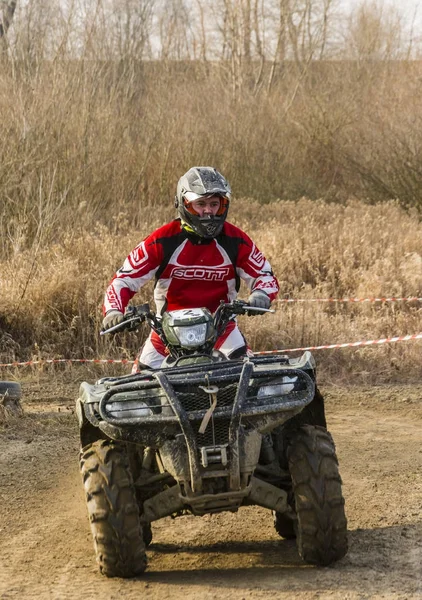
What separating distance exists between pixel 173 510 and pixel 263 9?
2586cm

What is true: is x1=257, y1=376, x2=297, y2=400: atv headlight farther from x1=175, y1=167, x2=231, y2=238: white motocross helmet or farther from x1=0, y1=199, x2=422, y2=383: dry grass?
x1=0, y1=199, x2=422, y2=383: dry grass

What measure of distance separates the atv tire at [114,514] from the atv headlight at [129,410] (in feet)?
0.85

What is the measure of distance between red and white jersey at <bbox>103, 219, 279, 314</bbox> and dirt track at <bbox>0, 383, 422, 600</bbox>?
4.52ft

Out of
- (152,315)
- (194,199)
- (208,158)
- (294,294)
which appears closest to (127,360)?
(294,294)

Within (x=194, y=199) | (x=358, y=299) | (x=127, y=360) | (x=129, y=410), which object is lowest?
(x=127, y=360)

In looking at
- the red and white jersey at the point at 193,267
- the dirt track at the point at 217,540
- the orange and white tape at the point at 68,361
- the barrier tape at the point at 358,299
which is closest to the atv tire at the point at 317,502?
the dirt track at the point at 217,540

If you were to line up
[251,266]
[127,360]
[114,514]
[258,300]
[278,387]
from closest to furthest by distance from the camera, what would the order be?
[114,514] → [278,387] → [258,300] → [251,266] → [127,360]

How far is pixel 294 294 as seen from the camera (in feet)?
38.7

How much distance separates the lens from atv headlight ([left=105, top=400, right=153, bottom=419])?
4.44m

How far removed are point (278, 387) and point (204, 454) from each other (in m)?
0.52

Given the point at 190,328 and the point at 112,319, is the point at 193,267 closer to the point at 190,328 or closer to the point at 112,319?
the point at 112,319

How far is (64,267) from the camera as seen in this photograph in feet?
37.3

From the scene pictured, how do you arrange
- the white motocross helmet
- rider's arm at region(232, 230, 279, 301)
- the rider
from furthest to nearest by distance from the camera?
rider's arm at region(232, 230, 279, 301)
the rider
the white motocross helmet

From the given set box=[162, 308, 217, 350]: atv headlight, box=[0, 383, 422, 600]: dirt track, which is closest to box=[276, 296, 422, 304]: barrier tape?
box=[0, 383, 422, 600]: dirt track
